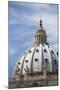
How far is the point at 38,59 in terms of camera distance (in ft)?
6.32

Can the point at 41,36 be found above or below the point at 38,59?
above

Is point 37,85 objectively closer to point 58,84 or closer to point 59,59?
point 58,84

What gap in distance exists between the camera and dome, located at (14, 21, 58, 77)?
189 centimetres

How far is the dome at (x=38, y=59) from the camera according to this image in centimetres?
189

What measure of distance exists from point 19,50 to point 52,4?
0.58 metres

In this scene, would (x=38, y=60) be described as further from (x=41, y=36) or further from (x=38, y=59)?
(x=41, y=36)

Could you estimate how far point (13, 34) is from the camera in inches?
73.7

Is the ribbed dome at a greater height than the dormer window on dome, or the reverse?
the dormer window on dome

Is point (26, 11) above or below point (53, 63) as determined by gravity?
above

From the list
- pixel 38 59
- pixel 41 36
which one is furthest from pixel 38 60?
pixel 41 36

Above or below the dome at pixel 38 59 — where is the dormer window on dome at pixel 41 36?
above

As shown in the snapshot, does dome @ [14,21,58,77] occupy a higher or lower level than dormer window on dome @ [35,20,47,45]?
lower

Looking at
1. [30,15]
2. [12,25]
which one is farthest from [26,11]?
[12,25]

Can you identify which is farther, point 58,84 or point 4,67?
point 58,84
